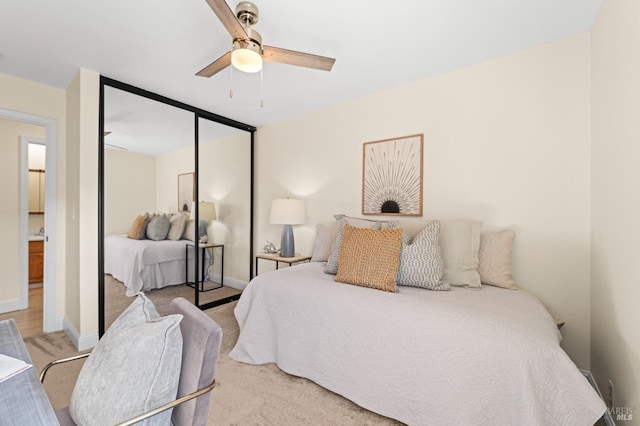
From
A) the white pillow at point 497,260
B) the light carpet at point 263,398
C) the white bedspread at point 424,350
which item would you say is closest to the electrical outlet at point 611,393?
the white bedspread at point 424,350

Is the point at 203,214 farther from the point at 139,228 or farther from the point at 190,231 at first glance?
the point at 139,228

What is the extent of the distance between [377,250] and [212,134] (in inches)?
104

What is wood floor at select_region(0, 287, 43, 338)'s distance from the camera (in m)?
2.88

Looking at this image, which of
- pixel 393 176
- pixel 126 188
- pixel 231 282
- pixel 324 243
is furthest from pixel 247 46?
pixel 231 282

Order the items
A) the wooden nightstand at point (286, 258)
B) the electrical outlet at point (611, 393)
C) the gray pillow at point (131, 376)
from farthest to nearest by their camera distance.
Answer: the wooden nightstand at point (286, 258) → the electrical outlet at point (611, 393) → the gray pillow at point (131, 376)

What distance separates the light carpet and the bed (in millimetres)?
784

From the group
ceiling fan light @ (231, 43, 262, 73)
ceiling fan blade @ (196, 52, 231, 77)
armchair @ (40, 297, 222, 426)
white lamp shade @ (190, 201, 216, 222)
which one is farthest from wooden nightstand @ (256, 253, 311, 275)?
armchair @ (40, 297, 222, 426)

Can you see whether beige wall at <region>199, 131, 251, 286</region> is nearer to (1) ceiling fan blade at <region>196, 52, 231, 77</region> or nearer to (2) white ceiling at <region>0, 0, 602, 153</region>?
(2) white ceiling at <region>0, 0, 602, 153</region>

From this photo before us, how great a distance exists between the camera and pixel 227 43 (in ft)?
7.04

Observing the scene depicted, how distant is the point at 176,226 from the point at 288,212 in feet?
4.18

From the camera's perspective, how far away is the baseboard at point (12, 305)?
3.33 meters

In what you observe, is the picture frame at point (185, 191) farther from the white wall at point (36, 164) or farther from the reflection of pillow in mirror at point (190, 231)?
the white wall at point (36, 164)

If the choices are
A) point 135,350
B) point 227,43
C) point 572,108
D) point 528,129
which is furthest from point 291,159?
point 135,350

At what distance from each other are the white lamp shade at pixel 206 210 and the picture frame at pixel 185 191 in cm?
6
